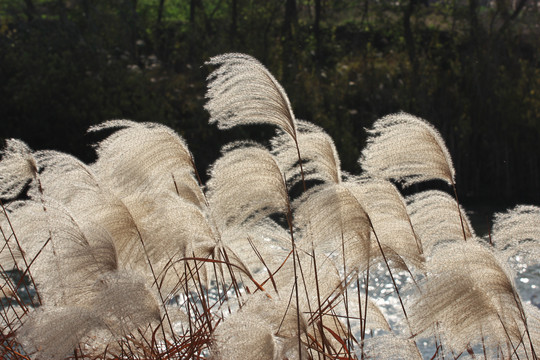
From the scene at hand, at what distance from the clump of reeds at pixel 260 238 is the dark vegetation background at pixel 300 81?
853cm

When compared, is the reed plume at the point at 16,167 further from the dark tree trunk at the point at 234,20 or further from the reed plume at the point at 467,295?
the dark tree trunk at the point at 234,20

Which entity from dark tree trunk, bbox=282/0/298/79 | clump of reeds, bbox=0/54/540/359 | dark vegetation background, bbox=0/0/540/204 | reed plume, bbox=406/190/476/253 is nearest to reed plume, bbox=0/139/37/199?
clump of reeds, bbox=0/54/540/359

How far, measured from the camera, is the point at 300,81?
1351cm

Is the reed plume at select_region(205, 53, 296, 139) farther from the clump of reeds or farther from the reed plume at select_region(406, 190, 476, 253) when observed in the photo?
the reed plume at select_region(406, 190, 476, 253)

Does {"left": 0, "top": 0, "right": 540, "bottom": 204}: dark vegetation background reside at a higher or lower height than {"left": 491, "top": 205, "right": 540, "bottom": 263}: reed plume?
lower

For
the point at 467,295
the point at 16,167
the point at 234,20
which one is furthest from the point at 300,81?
the point at 467,295

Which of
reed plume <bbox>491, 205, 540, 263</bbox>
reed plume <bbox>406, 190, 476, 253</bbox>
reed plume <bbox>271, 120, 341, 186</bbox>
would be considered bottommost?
reed plume <bbox>406, 190, 476, 253</bbox>

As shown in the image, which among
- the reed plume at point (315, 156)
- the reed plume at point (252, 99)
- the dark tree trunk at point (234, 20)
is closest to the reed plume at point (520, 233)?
the reed plume at point (315, 156)

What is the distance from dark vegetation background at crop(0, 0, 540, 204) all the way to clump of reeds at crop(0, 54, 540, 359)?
8.53 metres

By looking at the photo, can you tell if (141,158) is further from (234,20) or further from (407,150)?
(234,20)

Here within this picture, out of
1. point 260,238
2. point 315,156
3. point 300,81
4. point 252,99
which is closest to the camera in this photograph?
point 252,99

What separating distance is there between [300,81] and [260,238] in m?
10.8

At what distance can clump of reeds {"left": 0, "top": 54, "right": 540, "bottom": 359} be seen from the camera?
1968 mm

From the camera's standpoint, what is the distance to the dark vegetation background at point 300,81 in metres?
11.7
